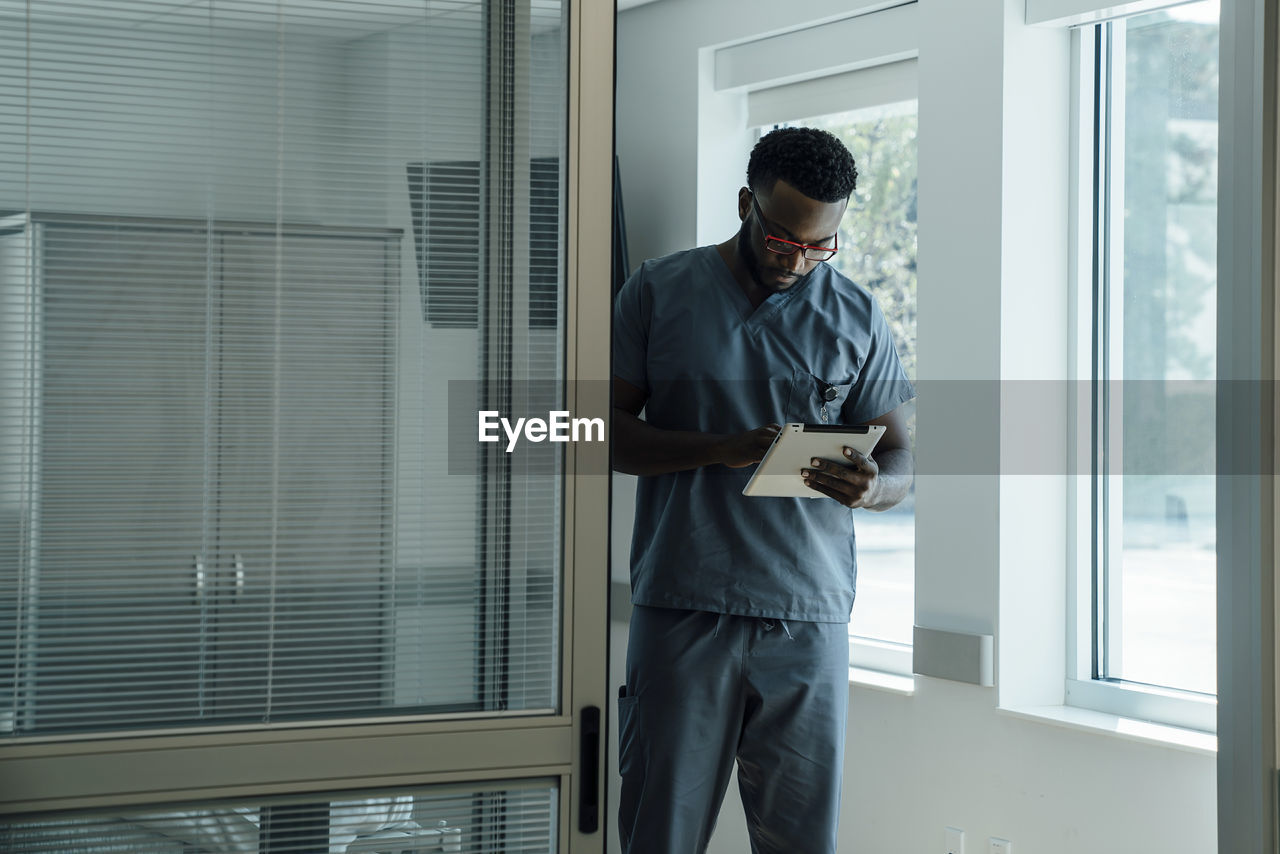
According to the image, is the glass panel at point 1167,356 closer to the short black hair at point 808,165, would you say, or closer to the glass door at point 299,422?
the short black hair at point 808,165

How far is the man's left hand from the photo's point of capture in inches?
67.2

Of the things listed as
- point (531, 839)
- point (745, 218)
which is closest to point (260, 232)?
point (531, 839)

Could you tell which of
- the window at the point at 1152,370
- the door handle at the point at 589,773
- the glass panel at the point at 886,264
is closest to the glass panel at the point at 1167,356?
the window at the point at 1152,370

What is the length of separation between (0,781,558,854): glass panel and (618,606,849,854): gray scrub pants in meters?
0.43

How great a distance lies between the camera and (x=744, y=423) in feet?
5.99

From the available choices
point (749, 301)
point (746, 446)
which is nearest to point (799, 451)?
point (746, 446)

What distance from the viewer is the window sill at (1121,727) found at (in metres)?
2.04

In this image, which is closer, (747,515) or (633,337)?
(747,515)

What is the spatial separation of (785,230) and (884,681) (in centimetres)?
122

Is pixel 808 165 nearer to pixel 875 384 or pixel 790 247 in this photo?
pixel 790 247

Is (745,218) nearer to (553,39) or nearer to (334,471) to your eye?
(553,39)

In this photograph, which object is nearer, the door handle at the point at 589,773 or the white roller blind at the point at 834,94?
the door handle at the point at 589,773

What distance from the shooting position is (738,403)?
1826 millimetres

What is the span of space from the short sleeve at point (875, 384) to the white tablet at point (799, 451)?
233 mm
